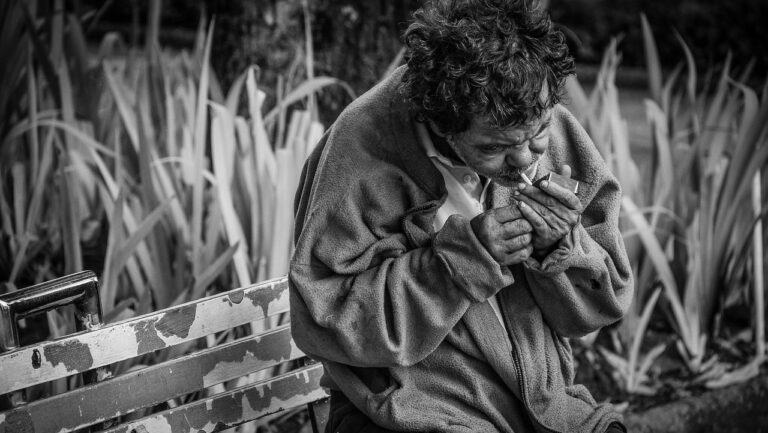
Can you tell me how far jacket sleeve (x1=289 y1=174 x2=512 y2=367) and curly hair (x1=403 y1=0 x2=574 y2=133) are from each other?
7.7 inches

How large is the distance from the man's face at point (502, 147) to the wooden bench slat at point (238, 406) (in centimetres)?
73

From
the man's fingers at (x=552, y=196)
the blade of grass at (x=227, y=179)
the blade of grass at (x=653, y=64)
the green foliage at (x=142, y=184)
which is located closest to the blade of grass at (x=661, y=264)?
the blade of grass at (x=653, y=64)

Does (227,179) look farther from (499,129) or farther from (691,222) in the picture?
(691,222)

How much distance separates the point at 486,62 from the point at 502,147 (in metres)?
0.16

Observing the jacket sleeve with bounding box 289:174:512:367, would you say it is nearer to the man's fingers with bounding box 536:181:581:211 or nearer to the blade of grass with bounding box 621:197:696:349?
the man's fingers with bounding box 536:181:581:211

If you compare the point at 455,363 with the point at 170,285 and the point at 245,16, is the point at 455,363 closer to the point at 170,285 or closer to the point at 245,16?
the point at 170,285

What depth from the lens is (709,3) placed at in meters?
9.13

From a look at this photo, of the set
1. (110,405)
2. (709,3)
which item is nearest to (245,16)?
(110,405)

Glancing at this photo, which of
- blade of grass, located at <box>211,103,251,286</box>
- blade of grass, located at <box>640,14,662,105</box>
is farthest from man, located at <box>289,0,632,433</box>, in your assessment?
blade of grass, located at <box>640,14,662,105</box>

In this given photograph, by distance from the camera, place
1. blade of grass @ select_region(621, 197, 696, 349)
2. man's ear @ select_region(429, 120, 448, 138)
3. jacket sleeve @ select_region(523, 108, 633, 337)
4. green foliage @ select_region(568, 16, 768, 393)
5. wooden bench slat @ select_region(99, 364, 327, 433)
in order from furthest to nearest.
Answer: green foliage @ select_region(568, 16, 768, 393) < blade of grass @ select_region(621, 197, 696, 349) < wooden bench slat @ select_region(99, 364, 327, 433) < jacket sleeve @ select_region(523, 108, 633, 337) < man's ear @ select_region(429, 120, 448, 138)

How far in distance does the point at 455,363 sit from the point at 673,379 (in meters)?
1.46

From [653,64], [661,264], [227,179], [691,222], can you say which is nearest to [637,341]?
[661,264]

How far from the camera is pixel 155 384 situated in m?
1.77

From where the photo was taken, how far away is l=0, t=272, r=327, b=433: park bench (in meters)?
1.58
